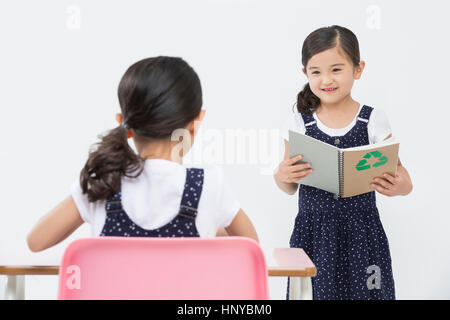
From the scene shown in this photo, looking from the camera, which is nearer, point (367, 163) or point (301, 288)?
point (301, 288)

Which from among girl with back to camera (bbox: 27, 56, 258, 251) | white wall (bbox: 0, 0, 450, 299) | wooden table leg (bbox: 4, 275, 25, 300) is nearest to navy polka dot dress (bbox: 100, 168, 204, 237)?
girl with back to camera (bbox: 27, 56, 258, 251)

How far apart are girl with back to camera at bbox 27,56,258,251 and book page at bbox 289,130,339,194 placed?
52 cm

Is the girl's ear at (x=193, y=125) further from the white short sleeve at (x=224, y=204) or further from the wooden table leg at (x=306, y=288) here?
the wooden table leg at (x=306, y=288)

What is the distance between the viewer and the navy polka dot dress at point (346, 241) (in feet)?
A: 5.70

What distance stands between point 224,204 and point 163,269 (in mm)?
218

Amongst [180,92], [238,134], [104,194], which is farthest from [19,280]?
[238,134]

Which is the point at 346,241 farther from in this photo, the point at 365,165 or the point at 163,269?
the point at 163,269

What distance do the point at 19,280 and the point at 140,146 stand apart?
383mm

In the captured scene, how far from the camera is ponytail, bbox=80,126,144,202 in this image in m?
1.00

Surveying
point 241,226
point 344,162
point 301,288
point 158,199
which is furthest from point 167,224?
point 344,162

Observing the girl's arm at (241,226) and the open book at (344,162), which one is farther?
the open book at (344,162)

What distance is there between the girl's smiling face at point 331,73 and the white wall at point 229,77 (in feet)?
2.09

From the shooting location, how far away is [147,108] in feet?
3.53

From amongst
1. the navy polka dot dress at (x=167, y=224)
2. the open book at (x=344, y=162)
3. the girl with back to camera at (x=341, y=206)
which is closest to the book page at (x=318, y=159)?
the open book at (x=344, y=162)
